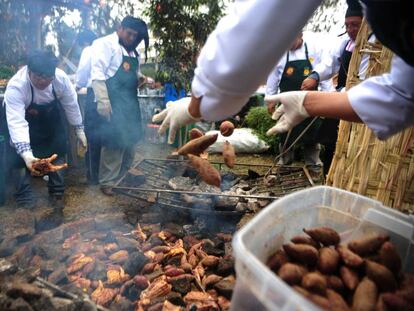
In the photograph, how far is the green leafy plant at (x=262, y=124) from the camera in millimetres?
8062

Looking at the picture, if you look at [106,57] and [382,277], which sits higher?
[106,57]

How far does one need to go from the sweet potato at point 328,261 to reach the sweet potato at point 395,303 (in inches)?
7.6

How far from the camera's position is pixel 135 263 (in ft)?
9.55

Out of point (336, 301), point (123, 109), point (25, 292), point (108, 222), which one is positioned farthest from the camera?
point (123, 109)

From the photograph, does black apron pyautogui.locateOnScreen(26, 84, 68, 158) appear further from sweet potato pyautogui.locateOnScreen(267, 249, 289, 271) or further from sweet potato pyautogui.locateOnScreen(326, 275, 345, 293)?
sweet potato pyautogui.locateOnScreen(326, 275, 345, 293)

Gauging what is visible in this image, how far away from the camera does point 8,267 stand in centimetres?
259

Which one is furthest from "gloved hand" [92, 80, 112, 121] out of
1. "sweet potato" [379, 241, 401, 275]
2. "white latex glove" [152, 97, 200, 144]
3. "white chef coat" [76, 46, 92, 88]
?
"sweet potato" [379, 241, 401, 275]

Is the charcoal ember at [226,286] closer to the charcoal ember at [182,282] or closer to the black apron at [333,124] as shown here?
the charcoal ember at [182,282]

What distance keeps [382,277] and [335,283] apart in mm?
183

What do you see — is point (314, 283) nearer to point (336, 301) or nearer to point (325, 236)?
point (336, 301)

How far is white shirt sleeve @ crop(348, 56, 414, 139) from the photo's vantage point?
1.48 m

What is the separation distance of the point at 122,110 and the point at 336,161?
369 cm

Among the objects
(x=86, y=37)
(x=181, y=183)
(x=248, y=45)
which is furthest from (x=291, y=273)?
(x=86, y=37)

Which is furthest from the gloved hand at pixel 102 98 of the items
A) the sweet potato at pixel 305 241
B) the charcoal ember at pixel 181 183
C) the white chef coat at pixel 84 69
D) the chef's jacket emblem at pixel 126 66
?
the sweet potato at pixel 305 241
